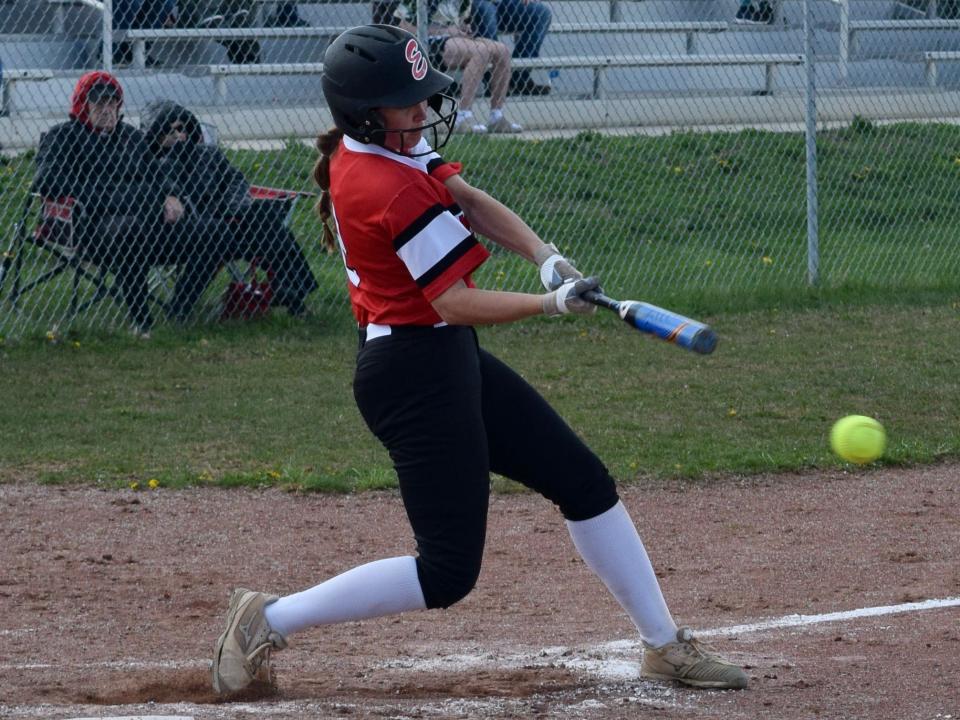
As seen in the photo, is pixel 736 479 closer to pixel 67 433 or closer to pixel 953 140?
pixel 67 433

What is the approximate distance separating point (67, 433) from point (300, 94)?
5234 millimetres

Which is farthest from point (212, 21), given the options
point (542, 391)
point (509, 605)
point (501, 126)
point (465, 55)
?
point (509, 605)

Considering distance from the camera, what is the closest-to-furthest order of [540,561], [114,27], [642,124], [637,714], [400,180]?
1. [400,180]
2. [637,714]
3. [540,561]
4. [114,27]
5. [642,124]

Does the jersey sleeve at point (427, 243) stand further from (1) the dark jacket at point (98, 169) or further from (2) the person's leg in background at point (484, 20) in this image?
(2) the person's leg in background at point (484, 20)

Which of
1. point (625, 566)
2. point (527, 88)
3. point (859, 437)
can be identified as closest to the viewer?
point (625, 566)

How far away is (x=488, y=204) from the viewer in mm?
3930

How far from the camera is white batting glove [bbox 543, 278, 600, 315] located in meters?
3.41

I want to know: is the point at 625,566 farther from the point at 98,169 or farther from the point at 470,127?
the point at 470,127

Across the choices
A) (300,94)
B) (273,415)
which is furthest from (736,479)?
(300,94)

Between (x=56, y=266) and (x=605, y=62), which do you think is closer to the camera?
(x=56, y=266)

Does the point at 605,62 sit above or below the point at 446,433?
below

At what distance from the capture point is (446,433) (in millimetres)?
3684

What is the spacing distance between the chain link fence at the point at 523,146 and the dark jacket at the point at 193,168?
0.05ft

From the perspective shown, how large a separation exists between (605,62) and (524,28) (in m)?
Answer: 0.81
